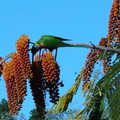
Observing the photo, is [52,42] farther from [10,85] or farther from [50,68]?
[10,85]

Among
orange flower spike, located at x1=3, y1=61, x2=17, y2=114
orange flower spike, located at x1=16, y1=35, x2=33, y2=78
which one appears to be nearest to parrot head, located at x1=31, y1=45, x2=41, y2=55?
orange flower spike, located at x1=16, y1=35, x2=33, y2=78

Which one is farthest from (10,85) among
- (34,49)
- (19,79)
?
(34,49)

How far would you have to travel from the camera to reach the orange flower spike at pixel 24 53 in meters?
1.98

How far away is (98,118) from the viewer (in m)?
4.79

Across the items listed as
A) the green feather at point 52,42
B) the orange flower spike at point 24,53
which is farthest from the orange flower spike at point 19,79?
the green feather at point 52,42

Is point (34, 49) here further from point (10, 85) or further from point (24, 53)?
point (10, 85)

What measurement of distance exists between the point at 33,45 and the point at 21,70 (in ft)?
0.37

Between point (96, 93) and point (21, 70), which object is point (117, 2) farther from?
point (96, 93)

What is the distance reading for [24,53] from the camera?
203cm

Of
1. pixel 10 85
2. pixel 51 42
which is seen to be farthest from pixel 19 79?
pixel 51 42

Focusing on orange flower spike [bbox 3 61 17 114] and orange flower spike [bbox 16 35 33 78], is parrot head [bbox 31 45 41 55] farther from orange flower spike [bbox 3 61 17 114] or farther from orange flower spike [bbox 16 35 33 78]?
orange flower spike [bbox 3 61 17 114]

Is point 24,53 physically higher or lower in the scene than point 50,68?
higher

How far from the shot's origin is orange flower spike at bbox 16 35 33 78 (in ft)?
6.51

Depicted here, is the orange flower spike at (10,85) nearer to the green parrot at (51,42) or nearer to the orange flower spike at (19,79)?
the orange flower spike at (19,79)
